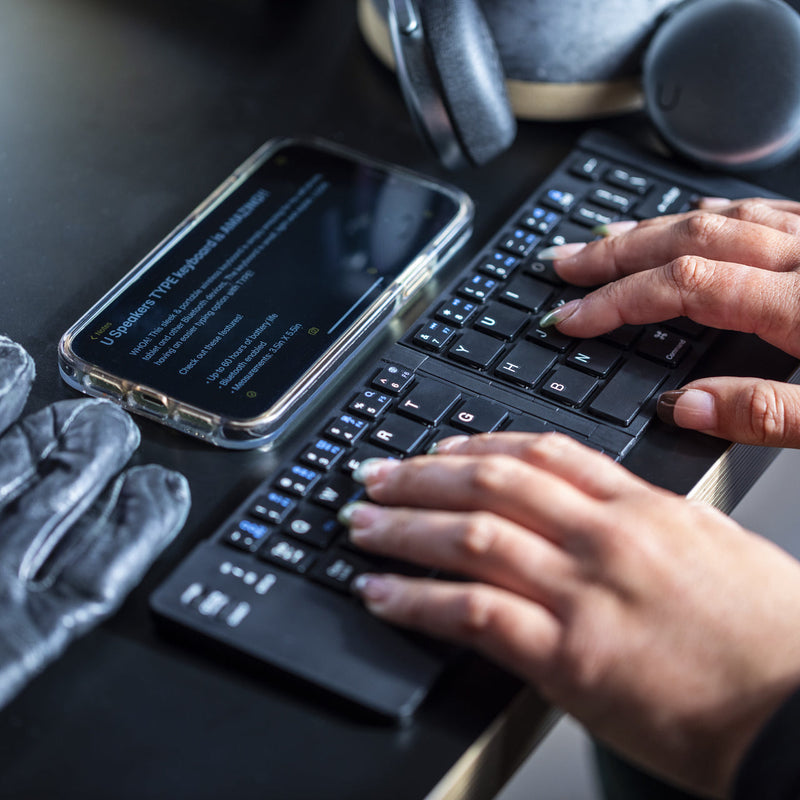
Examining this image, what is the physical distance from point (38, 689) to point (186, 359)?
21 cm

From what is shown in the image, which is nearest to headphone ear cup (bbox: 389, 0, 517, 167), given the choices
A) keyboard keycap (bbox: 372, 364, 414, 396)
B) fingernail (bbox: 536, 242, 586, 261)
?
fingernail (bbox: 536, 242, 586, 261)

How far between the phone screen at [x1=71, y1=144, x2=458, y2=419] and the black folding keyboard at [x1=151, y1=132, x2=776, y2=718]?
0.15ft

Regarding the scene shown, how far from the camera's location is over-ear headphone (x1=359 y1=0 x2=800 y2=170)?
28.9 inches

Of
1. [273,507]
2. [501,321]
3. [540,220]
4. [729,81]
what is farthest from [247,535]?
[729,81]

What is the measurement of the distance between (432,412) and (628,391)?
0.40 ft

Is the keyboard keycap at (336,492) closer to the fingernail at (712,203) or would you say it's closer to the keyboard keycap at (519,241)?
the keyboard keycap at (519,241)

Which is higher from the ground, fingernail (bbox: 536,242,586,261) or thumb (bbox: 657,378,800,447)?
fingernail (bbox: 536,242,586,261)

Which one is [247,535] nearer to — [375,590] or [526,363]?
[375,590]

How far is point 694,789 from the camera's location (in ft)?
1.60

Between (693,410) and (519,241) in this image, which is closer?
(693,410)

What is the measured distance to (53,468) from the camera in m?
0.56

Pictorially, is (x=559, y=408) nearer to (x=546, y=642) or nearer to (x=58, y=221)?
(x=546, y=642)

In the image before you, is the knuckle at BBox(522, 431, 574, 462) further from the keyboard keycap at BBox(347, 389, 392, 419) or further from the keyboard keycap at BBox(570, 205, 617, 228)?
the keyboard keycap at BBox(570, 205, 617, 228)

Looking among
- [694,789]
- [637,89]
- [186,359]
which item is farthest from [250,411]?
[637,89]
